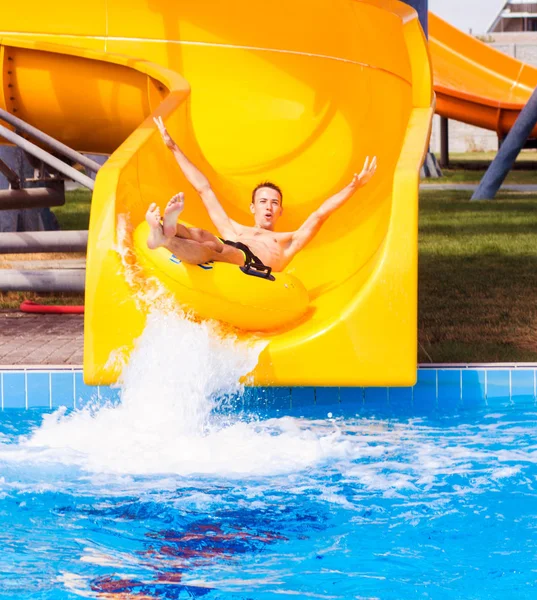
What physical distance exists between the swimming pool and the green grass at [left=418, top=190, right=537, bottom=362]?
64 cm

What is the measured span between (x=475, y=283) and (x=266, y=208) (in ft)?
6.76

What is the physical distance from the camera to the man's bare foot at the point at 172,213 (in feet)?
11.6

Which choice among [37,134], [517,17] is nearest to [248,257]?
[37,134]

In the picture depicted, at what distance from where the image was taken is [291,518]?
9.68ft

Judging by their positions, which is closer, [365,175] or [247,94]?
[365,175]

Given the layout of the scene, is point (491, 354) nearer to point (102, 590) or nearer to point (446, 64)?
point (102, 590)

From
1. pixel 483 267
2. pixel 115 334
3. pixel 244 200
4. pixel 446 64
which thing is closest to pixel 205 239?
pixel 115 334

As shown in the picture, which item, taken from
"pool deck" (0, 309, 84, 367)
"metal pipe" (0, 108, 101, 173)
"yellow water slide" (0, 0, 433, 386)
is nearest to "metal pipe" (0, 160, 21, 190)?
"yellow water slide" (0, 0, 433, 386)

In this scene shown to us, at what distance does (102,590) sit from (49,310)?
346 cm

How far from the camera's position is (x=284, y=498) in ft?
10.2

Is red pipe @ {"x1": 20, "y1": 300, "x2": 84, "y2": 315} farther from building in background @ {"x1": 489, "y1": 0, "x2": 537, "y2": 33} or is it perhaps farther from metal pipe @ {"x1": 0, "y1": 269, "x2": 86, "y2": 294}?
building in background @ {"x1": 489, "y1": 0, "x2": 537, "y2": 33}

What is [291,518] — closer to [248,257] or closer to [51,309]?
[248,257]

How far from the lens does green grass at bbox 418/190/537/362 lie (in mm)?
4852

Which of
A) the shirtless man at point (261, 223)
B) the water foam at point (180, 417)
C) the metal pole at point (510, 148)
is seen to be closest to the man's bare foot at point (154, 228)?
the water foam at point (180, 417)
